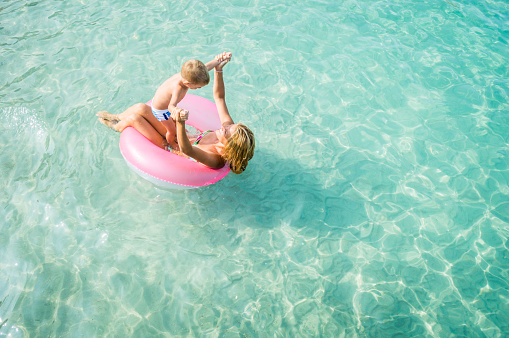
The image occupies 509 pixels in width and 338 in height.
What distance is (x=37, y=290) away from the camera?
3.59 meters

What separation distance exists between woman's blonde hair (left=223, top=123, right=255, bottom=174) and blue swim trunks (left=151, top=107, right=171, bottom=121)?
88 cm

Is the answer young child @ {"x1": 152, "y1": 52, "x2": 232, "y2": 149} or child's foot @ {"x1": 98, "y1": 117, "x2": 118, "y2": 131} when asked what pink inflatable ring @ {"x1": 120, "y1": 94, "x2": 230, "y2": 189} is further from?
child's foot @ {"x1": 98, "y1": 117, "x2": 118, "y2": 131}

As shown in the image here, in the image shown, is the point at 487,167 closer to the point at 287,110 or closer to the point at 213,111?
the point at 287,110

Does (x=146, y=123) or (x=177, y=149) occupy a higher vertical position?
(x=146, y=123)

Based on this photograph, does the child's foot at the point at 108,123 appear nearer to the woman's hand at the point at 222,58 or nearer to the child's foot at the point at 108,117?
the child's foot at the point at 108,117

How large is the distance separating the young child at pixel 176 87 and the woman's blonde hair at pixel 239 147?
0.61m

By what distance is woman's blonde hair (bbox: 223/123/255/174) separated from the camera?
367 cm

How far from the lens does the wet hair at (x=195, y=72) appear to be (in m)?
3.61

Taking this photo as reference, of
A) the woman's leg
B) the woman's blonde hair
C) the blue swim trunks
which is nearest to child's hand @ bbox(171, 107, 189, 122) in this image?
the woman's blonde hair

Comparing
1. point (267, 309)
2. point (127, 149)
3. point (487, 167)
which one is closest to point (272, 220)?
point (267, 309)

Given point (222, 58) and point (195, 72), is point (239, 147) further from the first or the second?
point (222, 58)

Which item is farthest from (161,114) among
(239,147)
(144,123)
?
(239,147)

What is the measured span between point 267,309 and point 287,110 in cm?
291

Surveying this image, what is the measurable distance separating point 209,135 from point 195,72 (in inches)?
34.5
